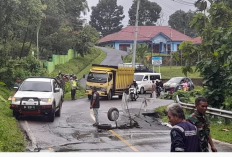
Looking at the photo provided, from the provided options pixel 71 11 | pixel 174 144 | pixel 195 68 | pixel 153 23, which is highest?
pixel 71 11

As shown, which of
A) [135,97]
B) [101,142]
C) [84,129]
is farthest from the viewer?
[135,97]

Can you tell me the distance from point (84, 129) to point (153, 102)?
879 cm

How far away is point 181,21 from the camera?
1834 cm

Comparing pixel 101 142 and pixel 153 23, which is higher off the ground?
pixel 153 23

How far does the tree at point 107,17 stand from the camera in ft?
50.8

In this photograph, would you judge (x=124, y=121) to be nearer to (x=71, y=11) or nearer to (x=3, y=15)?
(x=3, y=15)

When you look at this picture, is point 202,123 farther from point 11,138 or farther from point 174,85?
point 174,85

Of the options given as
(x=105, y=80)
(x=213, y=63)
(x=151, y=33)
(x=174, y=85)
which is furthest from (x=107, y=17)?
(x=174, y=85)

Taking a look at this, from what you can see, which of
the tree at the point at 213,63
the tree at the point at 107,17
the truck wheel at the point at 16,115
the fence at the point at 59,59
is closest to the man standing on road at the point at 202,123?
the tree at the point at 213,63

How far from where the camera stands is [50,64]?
24.1 meters

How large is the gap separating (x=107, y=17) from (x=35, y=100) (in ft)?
17.1

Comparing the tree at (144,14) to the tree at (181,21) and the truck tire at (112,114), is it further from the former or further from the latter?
the truck tire at (112,114)

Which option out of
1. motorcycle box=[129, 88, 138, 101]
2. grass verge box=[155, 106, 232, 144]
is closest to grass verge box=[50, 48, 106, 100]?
motorcycle box=[129, 88, 138, 101]

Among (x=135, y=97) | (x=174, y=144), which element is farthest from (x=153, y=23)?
(x=174, y=144)
